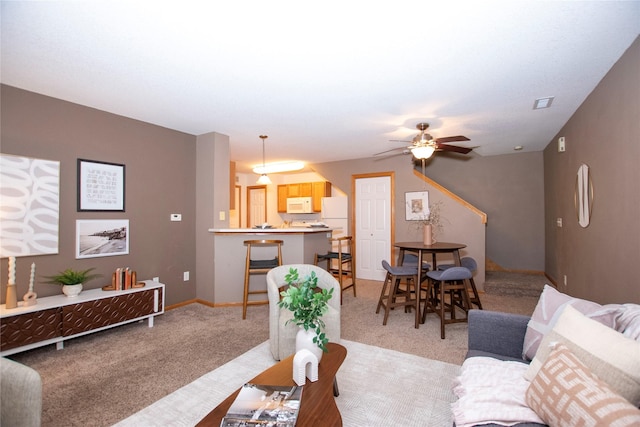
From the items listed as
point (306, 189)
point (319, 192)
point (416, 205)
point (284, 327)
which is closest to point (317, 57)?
point (284, 327)

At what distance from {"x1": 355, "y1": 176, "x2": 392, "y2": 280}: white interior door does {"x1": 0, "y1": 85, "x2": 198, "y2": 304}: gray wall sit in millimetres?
3229

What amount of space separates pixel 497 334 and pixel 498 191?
192 inches

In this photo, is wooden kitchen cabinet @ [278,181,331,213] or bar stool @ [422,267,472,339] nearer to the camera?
bar stool @ [422,267,472,339]

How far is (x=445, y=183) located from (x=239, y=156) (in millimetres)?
4348

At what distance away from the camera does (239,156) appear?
227 inches

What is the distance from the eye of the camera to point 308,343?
172 centimetres

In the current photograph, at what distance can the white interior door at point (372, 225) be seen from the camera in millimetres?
5770

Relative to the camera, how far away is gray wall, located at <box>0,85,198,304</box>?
2.78 metres

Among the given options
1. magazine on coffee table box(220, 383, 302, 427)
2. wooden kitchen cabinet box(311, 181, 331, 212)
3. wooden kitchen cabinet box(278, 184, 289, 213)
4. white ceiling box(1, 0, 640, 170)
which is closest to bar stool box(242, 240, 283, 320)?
white ceiling box(1, 0, 640, 170)

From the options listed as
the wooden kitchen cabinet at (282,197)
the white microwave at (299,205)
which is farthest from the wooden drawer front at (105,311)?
the wooden kitchen cabinet at (282,197)

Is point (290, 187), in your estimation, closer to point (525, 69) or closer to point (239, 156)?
point (239, 156)

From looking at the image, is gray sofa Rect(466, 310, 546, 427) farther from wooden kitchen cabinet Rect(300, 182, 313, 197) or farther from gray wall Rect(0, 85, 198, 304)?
wooden kitchen cabinet Rect(300, 182, 313, 197)

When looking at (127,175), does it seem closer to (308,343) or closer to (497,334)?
(308,343)

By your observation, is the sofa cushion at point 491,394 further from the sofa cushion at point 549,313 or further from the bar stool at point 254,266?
the bar stool at point 254,266
